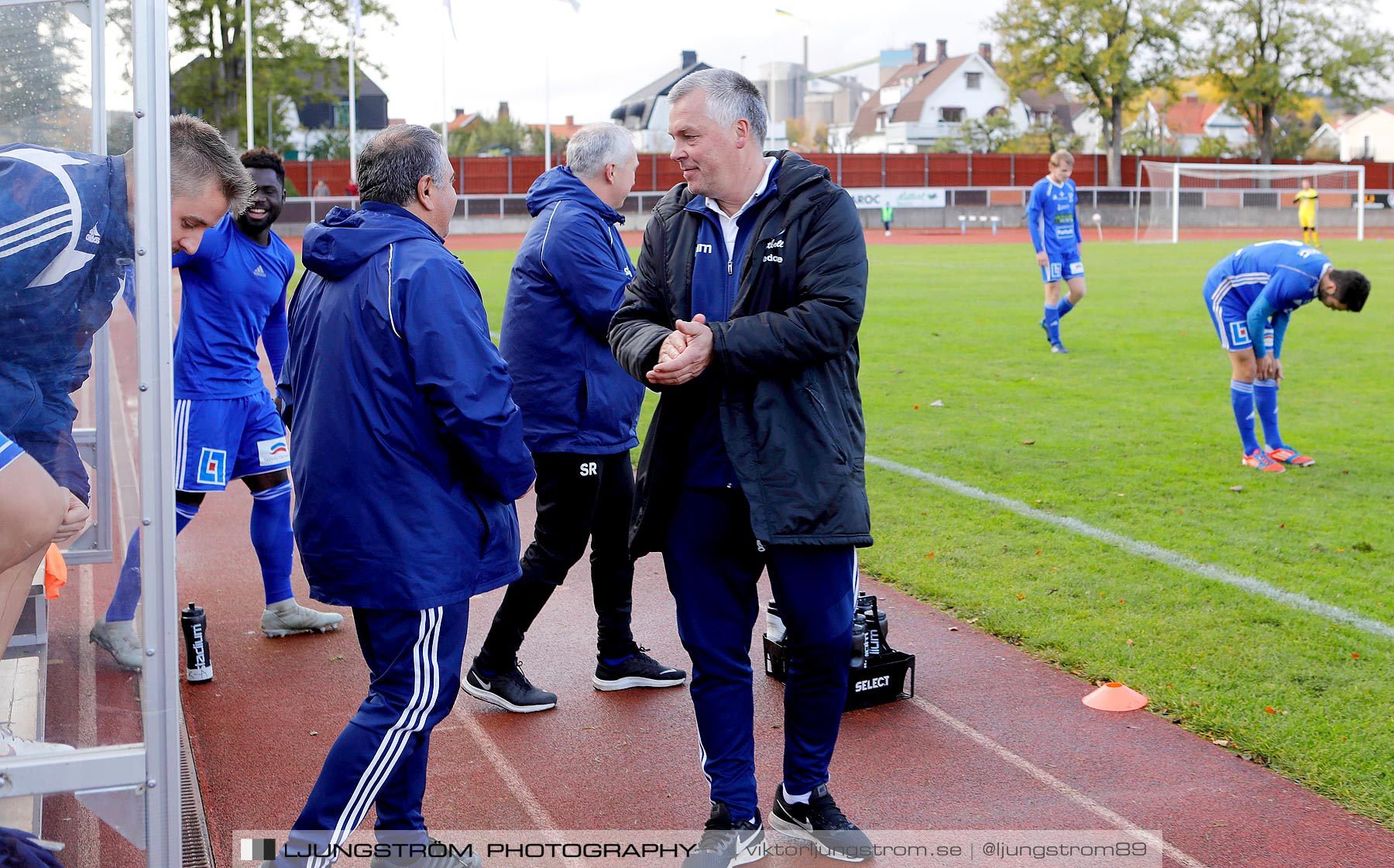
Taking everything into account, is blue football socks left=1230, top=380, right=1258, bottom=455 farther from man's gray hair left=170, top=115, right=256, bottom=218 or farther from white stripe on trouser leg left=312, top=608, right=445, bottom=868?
man's gray hair left=170, top=115, right=256, bottom=218

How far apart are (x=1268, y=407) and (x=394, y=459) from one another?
7.11 m

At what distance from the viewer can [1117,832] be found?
3.66 meters

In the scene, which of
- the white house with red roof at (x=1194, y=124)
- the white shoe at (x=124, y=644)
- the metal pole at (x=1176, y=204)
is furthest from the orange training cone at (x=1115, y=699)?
the white house with red roof at (x=1194, y=124)

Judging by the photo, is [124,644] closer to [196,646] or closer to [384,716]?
[384,716]

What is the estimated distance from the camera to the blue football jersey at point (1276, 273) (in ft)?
26.1

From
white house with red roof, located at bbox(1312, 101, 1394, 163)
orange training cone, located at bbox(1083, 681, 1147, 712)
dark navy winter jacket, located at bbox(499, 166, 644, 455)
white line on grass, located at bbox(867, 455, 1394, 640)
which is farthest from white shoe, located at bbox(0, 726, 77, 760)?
white house with red roof, located at bbox(1312, 101, 1394, 163)

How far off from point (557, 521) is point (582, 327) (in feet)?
2.36

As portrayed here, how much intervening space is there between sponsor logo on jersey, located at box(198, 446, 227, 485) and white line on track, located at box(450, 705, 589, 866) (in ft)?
4.33

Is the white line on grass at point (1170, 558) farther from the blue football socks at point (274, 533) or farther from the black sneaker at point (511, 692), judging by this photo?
the blue football socks at point (274, 533)

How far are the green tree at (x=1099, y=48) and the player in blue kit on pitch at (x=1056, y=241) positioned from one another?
157 ft

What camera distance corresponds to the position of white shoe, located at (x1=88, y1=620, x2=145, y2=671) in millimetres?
2867

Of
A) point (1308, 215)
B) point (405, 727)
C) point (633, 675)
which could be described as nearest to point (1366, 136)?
point (1308, 215)

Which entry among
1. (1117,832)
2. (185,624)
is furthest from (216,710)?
(1117,832)

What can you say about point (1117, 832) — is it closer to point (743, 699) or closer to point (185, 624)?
point (743, 699)
